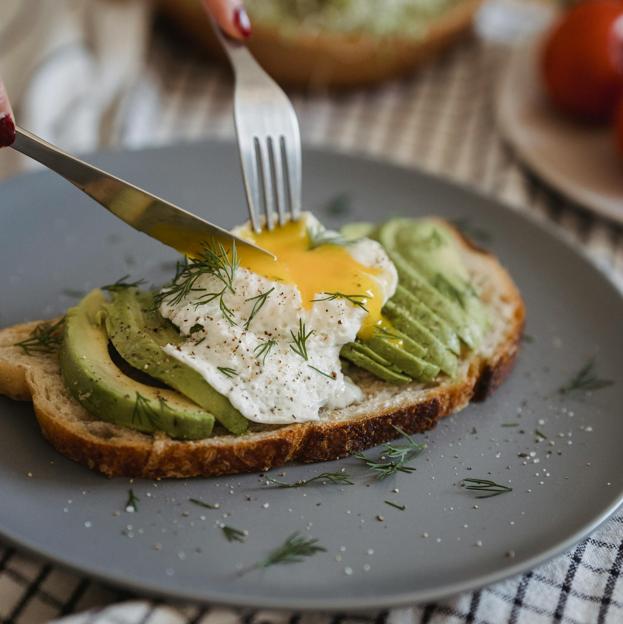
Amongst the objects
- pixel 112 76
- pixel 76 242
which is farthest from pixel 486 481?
pixel 112 76

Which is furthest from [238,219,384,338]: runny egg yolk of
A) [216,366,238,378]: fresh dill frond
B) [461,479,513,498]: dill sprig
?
[461,479,513,498]: dill sprig

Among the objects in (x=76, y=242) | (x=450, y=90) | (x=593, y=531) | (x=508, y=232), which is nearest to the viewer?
(x=593, y=531)

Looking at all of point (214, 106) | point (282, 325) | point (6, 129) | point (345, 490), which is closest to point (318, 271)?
point (282, 325)

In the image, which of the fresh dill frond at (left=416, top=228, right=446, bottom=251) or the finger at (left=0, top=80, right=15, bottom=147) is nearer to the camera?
the finger at (left=0, top=80, right=15, bottom=147)

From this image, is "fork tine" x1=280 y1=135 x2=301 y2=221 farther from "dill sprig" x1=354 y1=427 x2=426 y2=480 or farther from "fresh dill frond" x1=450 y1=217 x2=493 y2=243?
"fresh dill frond" x1=450 y1=217 x2=493 y2=243

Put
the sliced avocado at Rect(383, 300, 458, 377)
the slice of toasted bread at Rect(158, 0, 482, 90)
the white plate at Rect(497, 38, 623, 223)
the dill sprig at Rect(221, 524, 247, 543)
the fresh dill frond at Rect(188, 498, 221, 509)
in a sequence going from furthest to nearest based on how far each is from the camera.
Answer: the slice of toasted bread at Rect(158, 0, 482, 90), the white plate at Rect(497, 38, 623, 223), the sliced avocado at Rect(383, 300, 458, 377), the fresh dill frond at Rect(188, 498, 221, 509), the dill sprig at Rect(221, 524, 247, 543)

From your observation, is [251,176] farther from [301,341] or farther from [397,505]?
[397,505]

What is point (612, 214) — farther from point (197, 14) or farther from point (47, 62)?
point (47, 62)
